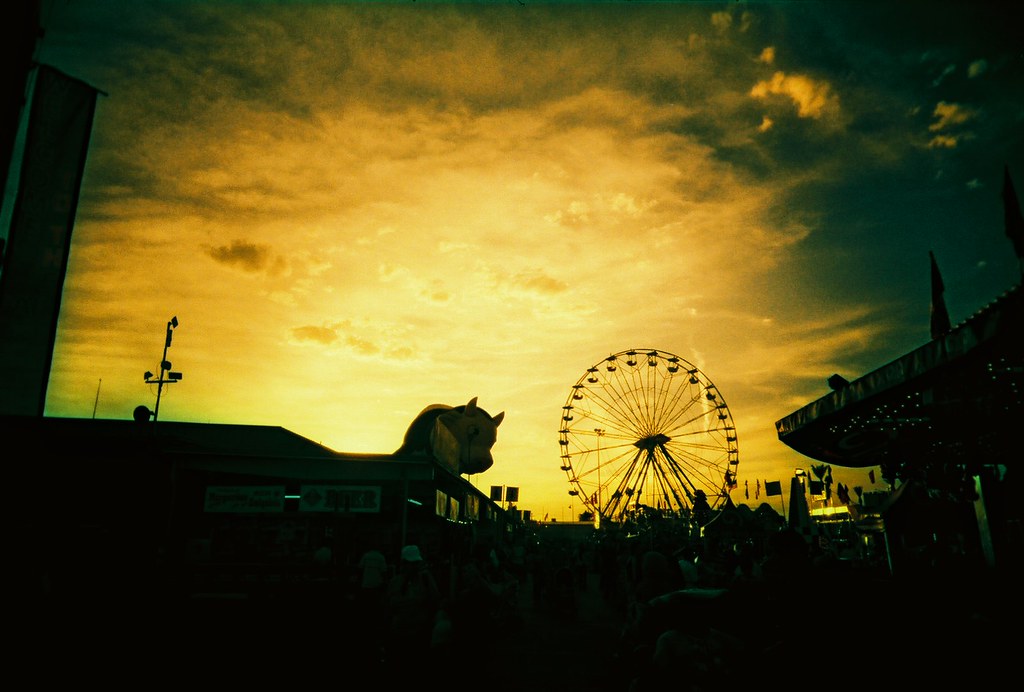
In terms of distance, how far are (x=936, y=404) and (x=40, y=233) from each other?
10.0 m

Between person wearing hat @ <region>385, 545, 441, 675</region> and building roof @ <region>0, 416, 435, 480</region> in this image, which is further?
building roof @ <region>0, 416, 435, 480</region>

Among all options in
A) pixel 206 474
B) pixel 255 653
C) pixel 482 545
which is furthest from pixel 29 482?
pixel 206 474

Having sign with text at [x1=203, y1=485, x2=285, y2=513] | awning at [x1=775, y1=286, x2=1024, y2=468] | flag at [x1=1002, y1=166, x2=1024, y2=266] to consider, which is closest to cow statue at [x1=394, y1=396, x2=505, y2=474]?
sign with text at [x1=203, y1=485, x2=285, y2=513]

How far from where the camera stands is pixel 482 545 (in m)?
14.1

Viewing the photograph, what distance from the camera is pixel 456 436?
34.6m

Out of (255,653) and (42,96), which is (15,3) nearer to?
(42,96)

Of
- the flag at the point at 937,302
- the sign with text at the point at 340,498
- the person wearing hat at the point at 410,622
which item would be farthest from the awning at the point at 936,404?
the sign with text at the point at 340,498

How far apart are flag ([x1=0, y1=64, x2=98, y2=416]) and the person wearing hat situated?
4977 millimetres

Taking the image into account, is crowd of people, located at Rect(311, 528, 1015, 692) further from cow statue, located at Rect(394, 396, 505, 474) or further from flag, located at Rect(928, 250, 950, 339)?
cow statue, located at Rect(394, 396, 505, 474)

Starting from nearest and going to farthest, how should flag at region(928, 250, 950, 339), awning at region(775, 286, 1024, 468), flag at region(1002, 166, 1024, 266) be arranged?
awning at region(775, 286, 1024, 468) → flag at region(1002, 166, 1024, 266) → flag at region(928, 250, 950, 339)

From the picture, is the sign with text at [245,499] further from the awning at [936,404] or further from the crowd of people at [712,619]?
the awning at [936,404]

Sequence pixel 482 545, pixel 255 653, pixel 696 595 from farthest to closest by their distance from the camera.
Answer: pixel 482 545, pixel 255 653, pixel 696 595

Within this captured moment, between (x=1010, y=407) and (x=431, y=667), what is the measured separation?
7437 millimetres

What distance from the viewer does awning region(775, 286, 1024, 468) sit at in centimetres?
425
